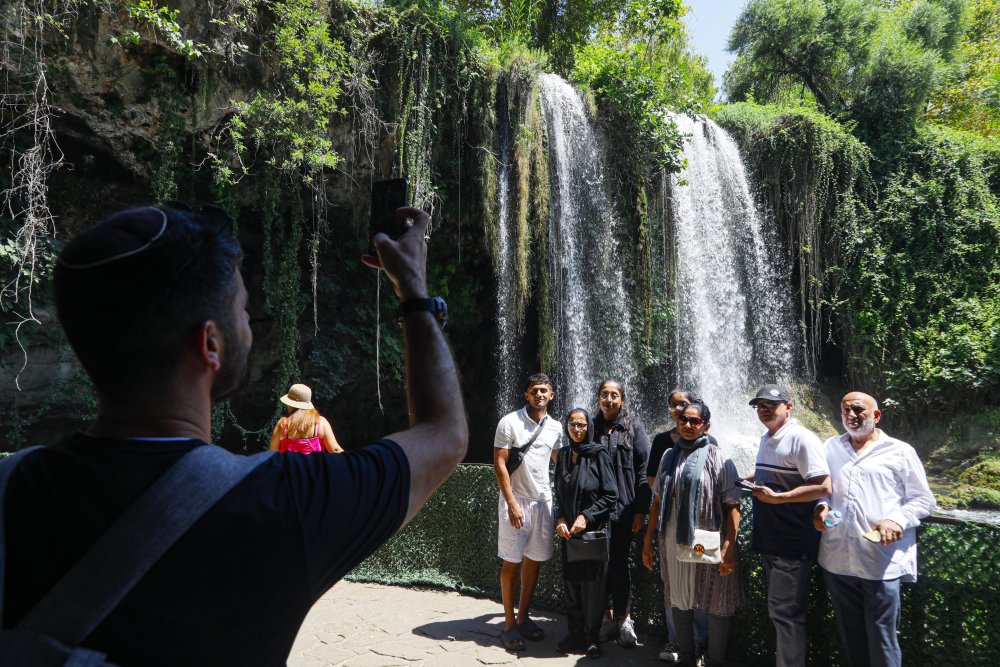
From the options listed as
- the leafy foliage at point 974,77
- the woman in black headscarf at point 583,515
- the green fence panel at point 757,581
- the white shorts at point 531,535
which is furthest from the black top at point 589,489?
the leafy foliage at point 974,77

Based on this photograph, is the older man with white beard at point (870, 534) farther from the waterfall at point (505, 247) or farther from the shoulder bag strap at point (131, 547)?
the waterfall at point (505, 247)

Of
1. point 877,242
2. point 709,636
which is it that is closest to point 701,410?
point 709,636

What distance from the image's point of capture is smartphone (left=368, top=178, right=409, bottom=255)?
1403 mm

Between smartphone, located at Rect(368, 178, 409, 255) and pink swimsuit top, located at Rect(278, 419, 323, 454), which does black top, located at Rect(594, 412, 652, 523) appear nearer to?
pink swimsuit top, located at Rect(278, 419, 323, 454)

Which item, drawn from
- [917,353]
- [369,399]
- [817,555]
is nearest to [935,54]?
[917,353]

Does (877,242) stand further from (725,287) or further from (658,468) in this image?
(658,468)

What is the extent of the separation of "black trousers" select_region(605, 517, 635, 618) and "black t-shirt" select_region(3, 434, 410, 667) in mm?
4703

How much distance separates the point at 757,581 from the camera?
4898mm

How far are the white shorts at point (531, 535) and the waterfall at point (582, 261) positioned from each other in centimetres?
648

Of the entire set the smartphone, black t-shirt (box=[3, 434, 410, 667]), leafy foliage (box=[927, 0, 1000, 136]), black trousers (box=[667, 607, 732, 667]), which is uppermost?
leafy foliage (box=[927, 0, 1000, 136])

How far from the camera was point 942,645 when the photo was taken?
4.14 m

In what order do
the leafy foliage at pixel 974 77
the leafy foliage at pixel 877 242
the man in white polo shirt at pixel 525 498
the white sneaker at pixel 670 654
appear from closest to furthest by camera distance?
1. the white sneaker at pixel 670 654
2. the man in white polo shirt at pixel 525 498
3. the leafy foliage at pixel 877 242
4. the leafy foliage at pixel 974 77

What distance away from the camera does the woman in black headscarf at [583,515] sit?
516 cm

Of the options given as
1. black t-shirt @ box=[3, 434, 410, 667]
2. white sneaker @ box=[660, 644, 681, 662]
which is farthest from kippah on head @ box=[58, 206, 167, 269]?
white sneaker @ box=[660, 644, 681, 662]
